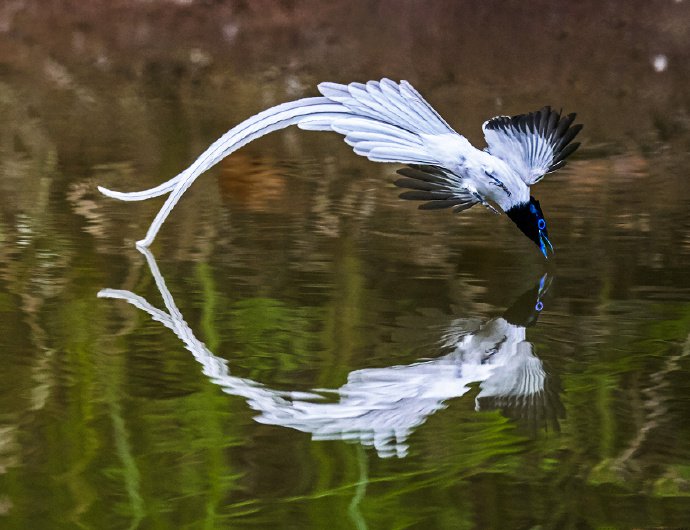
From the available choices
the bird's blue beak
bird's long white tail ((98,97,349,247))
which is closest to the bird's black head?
the bird's blue beak

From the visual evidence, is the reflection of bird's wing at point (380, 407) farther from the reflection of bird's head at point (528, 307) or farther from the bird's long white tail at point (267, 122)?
the bird's long white tail at point (267, 122)

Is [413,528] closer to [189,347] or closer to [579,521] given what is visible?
[579,521]

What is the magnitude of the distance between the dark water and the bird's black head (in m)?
0.07

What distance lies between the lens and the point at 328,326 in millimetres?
2098

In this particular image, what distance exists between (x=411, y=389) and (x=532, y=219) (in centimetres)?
61

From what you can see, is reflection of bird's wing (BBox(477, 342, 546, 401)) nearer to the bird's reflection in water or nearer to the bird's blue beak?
the bird's reflection in water

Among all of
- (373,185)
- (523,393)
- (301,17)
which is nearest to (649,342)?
(523,393)

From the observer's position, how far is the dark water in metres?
1.48

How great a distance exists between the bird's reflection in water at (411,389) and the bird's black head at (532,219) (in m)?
0.25

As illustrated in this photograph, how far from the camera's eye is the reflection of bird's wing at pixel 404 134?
2236mm

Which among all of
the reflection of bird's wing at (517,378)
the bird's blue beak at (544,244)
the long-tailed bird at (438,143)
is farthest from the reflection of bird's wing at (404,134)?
the reflection of bird's wing at (517,378)

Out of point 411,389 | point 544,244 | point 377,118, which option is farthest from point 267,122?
point 411,389

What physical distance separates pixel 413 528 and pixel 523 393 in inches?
18.9

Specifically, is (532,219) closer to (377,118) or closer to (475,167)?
(475,167)
